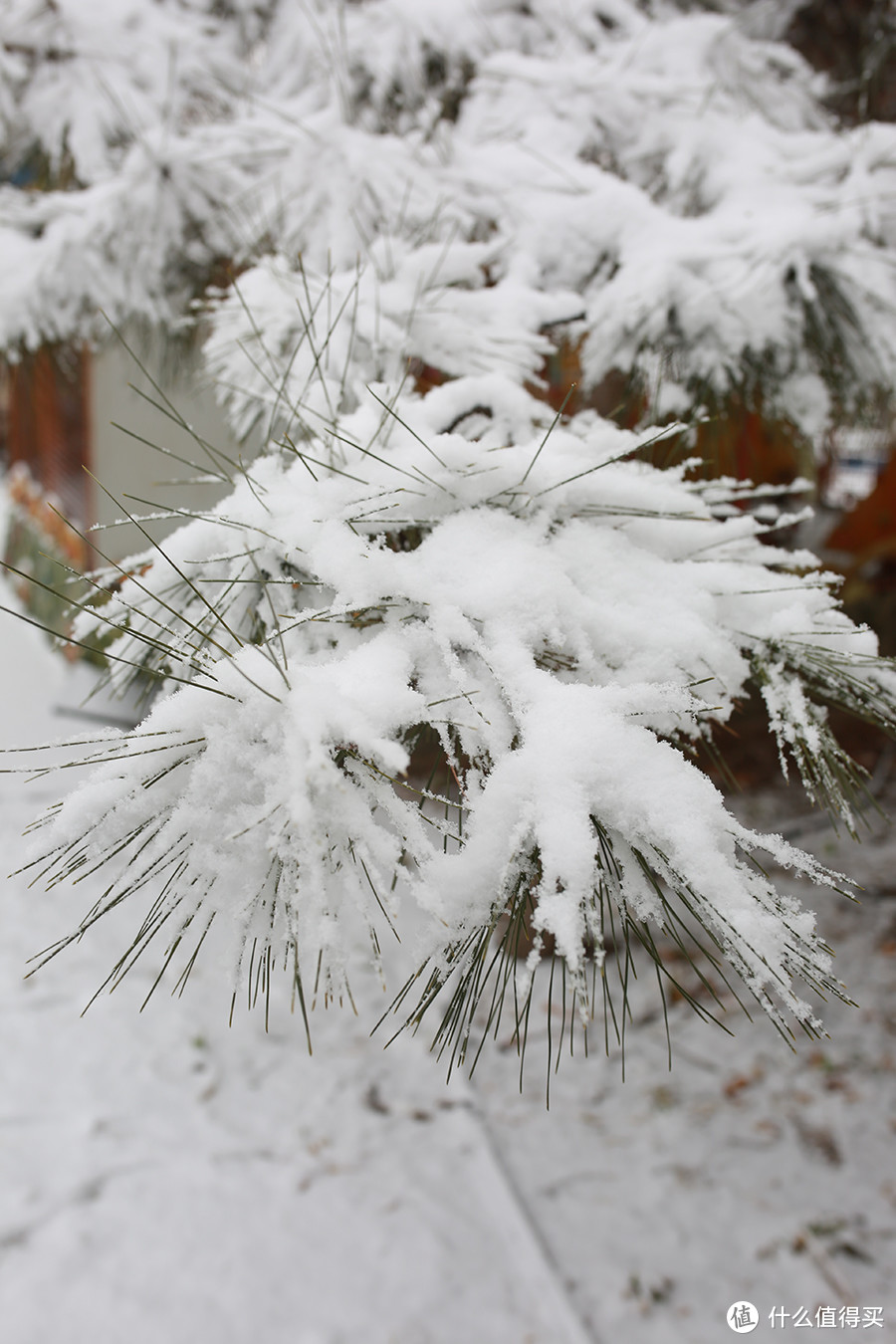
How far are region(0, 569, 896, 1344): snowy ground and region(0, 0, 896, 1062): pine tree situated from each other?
1070 millimetres

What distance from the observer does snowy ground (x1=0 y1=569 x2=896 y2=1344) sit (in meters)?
1.64

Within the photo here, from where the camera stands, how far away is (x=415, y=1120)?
2.10 metres

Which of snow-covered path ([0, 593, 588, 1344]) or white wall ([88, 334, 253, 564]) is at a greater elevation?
white wall ([88, 334, 253, 564])

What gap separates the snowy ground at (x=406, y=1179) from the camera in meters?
1.64

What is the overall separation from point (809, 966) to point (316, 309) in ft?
2.97

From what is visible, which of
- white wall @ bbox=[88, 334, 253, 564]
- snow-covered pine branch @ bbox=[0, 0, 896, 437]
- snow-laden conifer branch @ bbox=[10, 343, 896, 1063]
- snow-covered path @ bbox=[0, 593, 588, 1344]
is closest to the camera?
snow-laden conifer branch @ bbox=[10, 343, 896, 1063]

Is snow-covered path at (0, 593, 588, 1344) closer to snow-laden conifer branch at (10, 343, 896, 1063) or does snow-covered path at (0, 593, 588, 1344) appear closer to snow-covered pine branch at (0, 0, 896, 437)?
snow-laden conifer branch at (10, 343, 896, 1063)

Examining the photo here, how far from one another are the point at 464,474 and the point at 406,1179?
184 cm

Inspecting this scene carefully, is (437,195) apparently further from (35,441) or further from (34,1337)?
(35,441)

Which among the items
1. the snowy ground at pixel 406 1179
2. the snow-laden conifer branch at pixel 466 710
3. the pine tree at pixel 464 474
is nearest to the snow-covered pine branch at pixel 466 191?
the pine tree at pixel 464 474

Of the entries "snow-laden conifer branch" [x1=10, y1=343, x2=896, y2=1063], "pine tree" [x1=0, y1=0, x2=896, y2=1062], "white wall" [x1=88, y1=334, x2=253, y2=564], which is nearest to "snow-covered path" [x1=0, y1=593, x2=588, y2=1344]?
"pine tree" [x1=0, y1=0, x2=896, y2=1062]

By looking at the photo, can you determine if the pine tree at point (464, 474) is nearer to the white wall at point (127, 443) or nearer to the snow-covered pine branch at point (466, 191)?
the snow-covered pine branch at point (466, 191)

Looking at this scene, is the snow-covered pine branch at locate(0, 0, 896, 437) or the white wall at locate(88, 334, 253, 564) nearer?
the snow-covered pine branch at locate(0, 0, 896, 437)

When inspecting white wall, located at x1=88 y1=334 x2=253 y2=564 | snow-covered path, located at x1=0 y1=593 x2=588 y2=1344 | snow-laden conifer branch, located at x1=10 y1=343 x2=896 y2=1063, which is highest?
white wall, located at x1=88 y1=334 x2=253 y2=564
